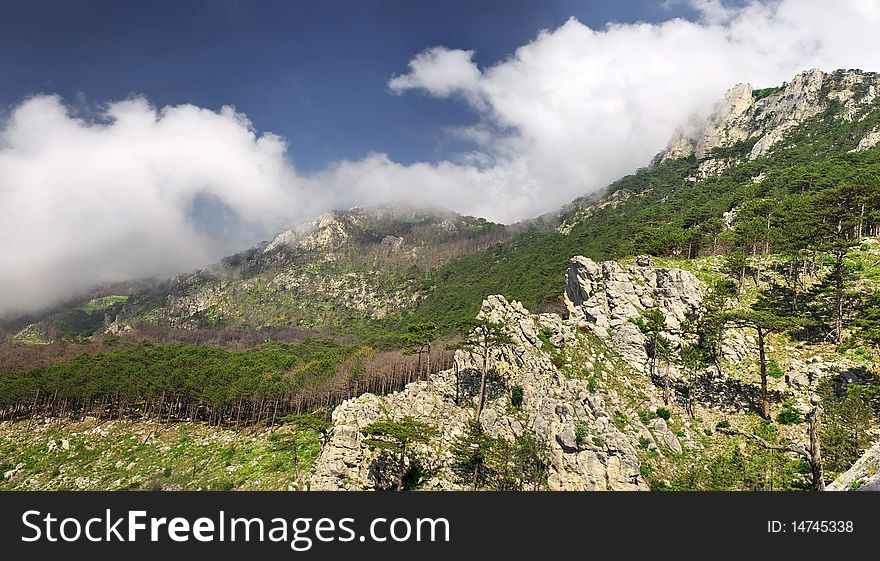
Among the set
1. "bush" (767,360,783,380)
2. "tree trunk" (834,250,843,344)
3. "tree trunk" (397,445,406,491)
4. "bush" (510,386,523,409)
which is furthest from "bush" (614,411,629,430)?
"tree trunk" (834,250,843,344)

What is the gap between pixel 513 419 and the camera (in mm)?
35906

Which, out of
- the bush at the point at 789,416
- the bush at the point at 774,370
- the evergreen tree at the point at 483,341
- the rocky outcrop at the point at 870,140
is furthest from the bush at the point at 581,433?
the rocky outcrop at the point at 870,140

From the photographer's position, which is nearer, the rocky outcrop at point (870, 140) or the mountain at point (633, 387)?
the mountain at point (633, 387)

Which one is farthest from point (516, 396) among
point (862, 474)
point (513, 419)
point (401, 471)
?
point (862, 474)

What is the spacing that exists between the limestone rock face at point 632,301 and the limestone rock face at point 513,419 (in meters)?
5.38

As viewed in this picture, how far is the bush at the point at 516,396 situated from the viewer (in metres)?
38.0

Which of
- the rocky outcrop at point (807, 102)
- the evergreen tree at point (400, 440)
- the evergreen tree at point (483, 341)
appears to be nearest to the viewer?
the evergreen tree at point (400, 440)

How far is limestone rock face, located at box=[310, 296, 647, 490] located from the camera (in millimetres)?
30297

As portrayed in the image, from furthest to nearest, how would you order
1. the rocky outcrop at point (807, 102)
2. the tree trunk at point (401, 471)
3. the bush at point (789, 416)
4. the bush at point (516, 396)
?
the rocky outcrop at point (807, 102) < the bush at point (516, 396) < the bush at point (789, 416) < the tree trunk at point (401, 471)

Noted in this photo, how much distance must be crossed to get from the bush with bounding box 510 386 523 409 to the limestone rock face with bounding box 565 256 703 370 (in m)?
13.3

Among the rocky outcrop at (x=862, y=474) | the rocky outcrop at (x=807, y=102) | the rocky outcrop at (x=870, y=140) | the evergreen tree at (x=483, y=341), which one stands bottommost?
the rocky outcrop at (x=862, y=474)

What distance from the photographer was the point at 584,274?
55.2 m

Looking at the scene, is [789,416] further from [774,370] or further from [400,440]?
[400,440]

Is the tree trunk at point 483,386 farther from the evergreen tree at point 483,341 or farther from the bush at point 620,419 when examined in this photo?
the bush at point 620,419
